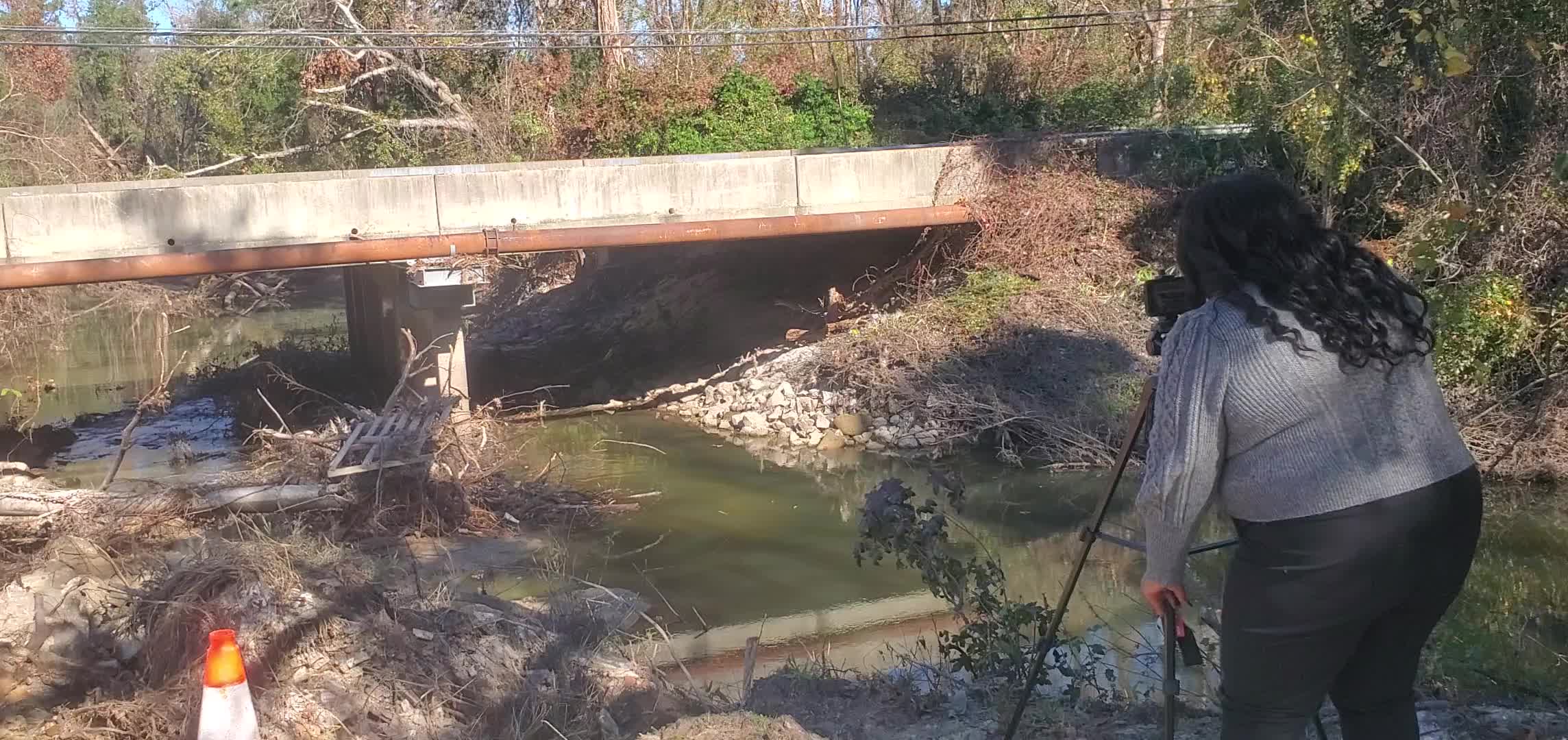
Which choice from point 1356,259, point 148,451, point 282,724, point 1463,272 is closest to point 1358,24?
point 1463,272

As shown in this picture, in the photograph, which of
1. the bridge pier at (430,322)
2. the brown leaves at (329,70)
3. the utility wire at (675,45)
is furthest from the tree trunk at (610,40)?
the bridge pier at (430,322)

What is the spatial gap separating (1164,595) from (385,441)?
316 inches

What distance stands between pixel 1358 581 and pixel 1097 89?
18361mm

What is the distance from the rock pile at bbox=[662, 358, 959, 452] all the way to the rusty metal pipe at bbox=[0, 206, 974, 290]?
2.07 metres

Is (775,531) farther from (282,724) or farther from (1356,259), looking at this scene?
(1356,259)

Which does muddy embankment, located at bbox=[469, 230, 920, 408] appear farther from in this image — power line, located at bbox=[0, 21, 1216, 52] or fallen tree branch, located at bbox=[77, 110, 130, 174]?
fallen tree branch, located at bbox=[77, 110, 130, 174]

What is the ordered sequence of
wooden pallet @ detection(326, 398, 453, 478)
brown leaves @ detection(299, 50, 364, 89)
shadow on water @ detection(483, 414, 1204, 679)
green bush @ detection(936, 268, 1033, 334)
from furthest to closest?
1. brown leaves @ detection(299, 50, 364, 89)
2. green bush @ detection(936, 268, 1033, 334)
3. wooden pallet @ detection(326, 398, 453, 478)
4. shadow on water @ detection(483, 414, 1204, 679)

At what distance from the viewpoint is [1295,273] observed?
2414 millimetres

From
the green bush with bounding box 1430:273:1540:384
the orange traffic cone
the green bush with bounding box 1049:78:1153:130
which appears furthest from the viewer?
the green bush with bounding box 1049:78:1153:130

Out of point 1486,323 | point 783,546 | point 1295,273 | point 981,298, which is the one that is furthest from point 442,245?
point 1295,273

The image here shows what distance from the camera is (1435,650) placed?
5.56 m

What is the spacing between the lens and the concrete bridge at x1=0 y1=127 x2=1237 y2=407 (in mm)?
11305

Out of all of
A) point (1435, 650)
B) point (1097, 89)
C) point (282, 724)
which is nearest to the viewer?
point (282, 724)

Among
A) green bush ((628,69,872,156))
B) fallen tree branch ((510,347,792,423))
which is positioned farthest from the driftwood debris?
green bush ((628,69,872,156))
